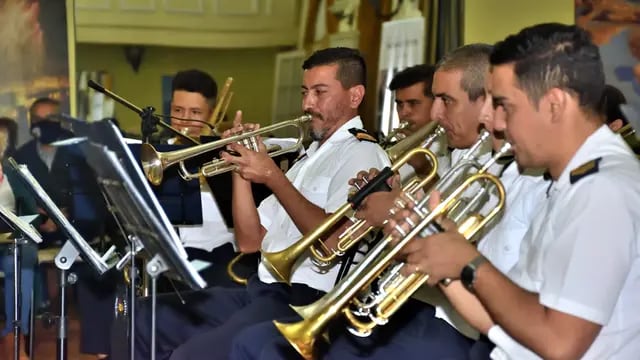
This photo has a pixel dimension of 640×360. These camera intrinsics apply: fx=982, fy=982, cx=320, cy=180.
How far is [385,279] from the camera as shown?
2193 mm

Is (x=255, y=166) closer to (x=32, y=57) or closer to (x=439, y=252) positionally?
(x=439, y=252)

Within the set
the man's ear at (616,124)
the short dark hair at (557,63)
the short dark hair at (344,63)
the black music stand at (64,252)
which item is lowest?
the black music stand at (64,252)

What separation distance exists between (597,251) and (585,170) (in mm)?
159

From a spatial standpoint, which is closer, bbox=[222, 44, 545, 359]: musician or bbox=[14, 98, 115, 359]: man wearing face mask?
bbox=[222, 44, 545, 359]: musician

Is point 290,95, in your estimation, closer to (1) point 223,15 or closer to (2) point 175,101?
(1) point 223,15

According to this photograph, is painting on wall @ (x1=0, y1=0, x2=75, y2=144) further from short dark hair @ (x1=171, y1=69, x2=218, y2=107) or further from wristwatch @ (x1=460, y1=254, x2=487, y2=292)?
wristwatch @ (x1=460, y1=254, x2=487, y2=292)

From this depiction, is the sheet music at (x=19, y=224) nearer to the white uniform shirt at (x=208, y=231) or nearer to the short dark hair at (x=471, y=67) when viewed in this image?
the white uniform shirt at (x=208, y=231)

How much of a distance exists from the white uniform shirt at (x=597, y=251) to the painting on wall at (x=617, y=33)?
2932mm

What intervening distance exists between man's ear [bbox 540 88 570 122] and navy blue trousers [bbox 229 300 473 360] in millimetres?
799

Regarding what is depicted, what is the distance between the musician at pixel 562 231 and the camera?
1723 mm

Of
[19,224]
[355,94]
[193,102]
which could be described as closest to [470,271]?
[355,94]

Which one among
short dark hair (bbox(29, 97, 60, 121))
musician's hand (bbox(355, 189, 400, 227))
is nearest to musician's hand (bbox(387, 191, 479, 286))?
musician's hand (bbox(355, 189, 400, 227))

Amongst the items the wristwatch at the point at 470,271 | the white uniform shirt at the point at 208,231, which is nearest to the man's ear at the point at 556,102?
the wristwatch at the point at 470,271

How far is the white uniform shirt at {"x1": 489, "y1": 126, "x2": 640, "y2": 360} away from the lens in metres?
1.72
